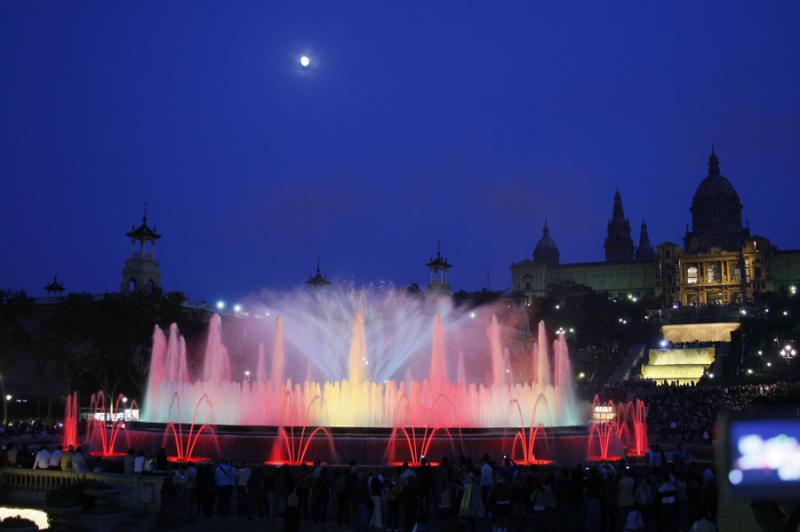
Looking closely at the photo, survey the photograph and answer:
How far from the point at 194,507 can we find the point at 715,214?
155m

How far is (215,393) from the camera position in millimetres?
27609

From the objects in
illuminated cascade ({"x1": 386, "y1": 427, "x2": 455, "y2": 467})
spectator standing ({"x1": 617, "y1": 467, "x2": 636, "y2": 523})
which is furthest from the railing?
spectator standing ({"x1": 617, "y1": 467, "x2": 636, "y2": 523})

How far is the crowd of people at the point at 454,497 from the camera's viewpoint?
14016 millimetres

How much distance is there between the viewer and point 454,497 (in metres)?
14.6

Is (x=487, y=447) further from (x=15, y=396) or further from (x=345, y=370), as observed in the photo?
(x=15, y=396)

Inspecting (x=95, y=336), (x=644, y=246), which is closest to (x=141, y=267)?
(x=95, y=336)

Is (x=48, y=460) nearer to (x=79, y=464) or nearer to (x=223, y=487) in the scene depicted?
(x=79, y=464)

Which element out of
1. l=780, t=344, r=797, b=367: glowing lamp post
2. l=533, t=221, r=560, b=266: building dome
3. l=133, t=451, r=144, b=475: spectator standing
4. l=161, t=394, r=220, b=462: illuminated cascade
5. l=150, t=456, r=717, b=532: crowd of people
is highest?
l=533, t=221, r=560, b=266: building dome

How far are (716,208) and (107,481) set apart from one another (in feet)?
513

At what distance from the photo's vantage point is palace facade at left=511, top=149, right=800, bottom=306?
13912cm

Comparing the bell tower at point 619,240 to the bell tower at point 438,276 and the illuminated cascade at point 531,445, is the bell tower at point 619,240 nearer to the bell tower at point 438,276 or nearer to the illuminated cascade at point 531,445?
the bell tower at point 438,276

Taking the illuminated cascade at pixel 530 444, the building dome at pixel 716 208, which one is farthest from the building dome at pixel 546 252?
the illuminated cascade at pixel 530 444

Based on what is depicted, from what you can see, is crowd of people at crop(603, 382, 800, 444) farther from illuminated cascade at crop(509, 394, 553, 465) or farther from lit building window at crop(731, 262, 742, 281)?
lit building window at crop(731, 262, 742, 281)

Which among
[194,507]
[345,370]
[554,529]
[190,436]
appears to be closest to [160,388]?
[190,436]
